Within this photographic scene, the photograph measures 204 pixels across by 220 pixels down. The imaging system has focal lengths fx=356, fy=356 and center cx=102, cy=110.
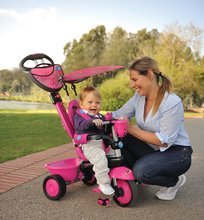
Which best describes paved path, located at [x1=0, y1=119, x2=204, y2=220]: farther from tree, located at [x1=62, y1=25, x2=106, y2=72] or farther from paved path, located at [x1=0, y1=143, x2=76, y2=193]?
tree, located at [x1=62, y1=25, x2=106, y2=72]

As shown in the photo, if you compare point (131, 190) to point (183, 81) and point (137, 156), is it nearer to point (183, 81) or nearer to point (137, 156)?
point (137, 156)

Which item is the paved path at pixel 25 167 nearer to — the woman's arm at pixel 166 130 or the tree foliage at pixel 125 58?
the woman's arm at pixel 166 130

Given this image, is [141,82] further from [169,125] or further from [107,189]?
[107,189]

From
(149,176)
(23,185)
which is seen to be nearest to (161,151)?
(149,176)

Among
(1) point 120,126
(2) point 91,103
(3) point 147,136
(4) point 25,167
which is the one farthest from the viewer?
(4) point 25,167

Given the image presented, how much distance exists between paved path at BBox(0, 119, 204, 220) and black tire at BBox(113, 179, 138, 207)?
0.06 m

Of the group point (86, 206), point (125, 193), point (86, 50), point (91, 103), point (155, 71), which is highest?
point (86, 50)

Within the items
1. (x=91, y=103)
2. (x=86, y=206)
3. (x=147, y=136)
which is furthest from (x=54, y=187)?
(x=147, y=136)

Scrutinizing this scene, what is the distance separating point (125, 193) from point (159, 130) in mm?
673

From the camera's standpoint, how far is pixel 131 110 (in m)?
3.84

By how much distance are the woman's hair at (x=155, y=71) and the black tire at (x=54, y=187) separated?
3.75 feet

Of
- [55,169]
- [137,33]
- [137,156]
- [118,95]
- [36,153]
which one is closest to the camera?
[55,169]

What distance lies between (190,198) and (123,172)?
0.85 meters

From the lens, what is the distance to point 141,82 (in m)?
3.42
